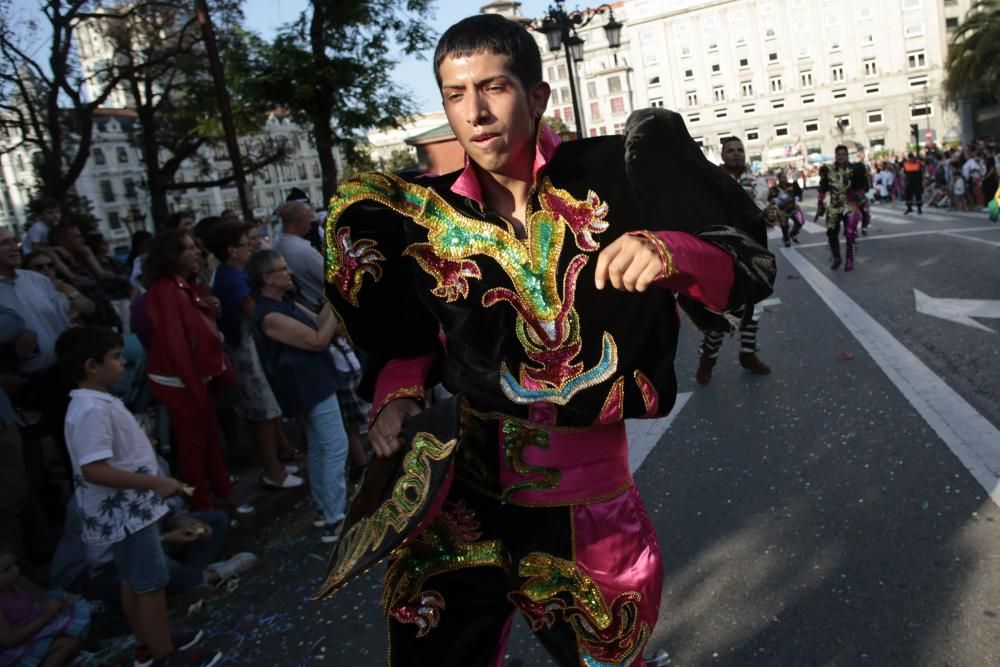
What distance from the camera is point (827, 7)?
242 feet

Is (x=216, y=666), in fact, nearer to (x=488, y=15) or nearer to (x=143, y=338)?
(x=143, y=338)

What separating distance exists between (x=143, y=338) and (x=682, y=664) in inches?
158

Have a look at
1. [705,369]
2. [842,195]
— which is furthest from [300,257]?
[842,195]

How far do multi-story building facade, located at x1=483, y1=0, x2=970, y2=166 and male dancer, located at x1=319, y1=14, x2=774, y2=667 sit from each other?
237 feet

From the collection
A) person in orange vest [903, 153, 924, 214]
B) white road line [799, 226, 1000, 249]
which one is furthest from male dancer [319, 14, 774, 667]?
person in orange vest [903, 153, 924, 214]

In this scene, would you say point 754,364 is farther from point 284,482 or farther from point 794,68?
point 794,68

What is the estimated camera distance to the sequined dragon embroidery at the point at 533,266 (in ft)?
5.88

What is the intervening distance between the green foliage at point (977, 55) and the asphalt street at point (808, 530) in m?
31.1

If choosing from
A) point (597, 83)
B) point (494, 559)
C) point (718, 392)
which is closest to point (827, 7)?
point (597, 83)

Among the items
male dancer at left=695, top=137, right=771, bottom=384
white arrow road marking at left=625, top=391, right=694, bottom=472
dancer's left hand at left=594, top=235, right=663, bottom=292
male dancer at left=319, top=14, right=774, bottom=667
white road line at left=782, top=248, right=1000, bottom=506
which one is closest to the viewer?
dancer's left hand at left=594, top=235, right=663, bottom=292

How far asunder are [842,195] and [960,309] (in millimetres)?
5177

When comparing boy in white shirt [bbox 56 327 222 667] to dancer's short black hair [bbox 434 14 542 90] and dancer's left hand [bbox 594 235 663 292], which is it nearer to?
dancer's short black hair [bbox 434 14 542 90]

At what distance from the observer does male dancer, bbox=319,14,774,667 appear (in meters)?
1.74

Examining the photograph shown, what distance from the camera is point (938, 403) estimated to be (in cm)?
520
